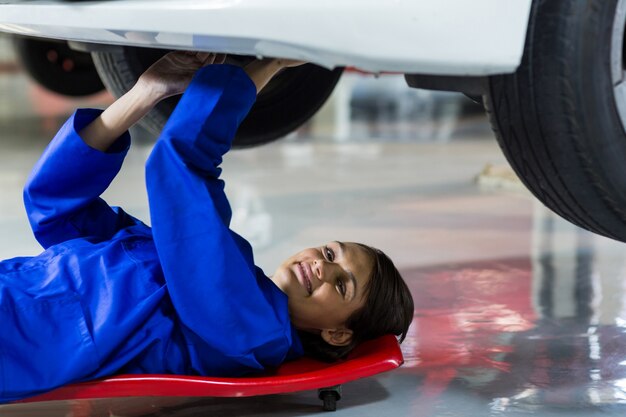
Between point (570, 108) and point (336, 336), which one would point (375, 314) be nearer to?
point (336, 336)

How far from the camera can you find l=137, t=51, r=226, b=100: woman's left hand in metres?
1.86

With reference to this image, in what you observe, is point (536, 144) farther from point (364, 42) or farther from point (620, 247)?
point (620, 247)

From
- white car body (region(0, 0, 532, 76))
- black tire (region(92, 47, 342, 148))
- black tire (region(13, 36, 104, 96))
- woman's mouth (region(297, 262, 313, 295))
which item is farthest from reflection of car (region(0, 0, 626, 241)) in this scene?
black tire (region(13, 36, 104, 96))

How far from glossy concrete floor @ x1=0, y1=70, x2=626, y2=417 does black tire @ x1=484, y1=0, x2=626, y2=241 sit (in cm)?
45

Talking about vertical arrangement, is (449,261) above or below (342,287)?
below

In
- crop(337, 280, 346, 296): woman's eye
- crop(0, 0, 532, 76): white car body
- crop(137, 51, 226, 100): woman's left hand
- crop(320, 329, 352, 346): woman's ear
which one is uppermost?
crop(0, 0, 532, 76): white car body

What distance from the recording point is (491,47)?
158 centimetres

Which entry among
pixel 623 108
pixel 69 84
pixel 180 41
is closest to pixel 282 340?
pixel 180 41

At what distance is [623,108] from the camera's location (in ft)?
5.50

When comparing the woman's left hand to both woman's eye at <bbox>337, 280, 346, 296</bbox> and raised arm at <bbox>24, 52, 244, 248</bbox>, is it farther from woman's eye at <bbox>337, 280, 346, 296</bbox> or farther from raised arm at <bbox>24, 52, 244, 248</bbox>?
woman's eye at <bbox>337, 280, 346, 296</bbox>

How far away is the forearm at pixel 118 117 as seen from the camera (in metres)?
1.86

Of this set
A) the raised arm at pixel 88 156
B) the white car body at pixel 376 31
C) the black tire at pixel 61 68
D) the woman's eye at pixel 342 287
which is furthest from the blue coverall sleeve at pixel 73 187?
the black tire at pixel 61 68

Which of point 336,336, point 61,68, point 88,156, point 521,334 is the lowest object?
point 521,334

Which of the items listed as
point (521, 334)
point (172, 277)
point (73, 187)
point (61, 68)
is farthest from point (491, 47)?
point (61, 68)
